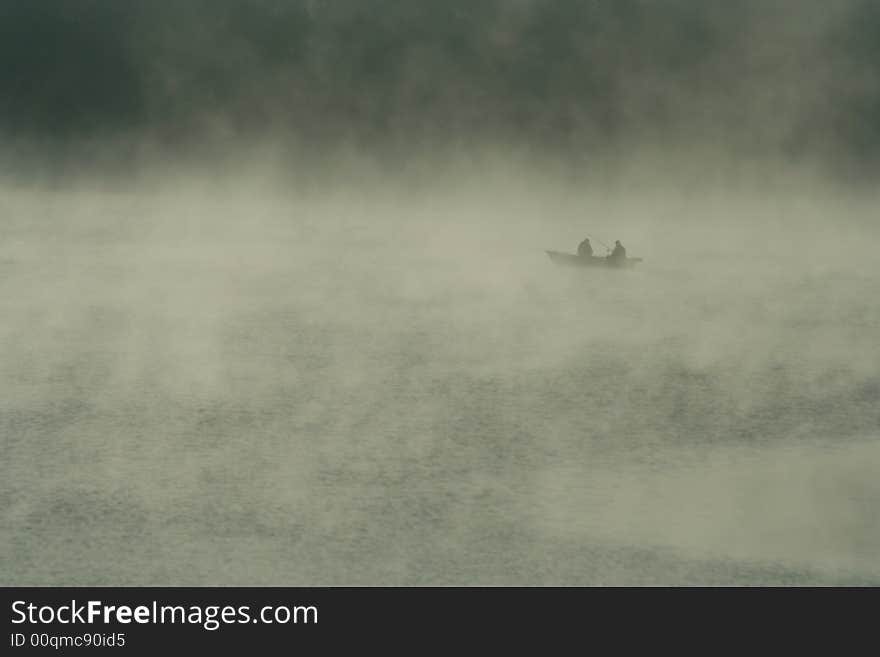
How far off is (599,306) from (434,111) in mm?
39317

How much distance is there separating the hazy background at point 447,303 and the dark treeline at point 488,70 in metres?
0.19

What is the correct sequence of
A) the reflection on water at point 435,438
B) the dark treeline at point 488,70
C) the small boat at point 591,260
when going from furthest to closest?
the dark treeline at point 488,70, the small boat at point 591,260, the reflection on water at point 435,438

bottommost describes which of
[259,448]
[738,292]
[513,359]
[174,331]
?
[259,448]

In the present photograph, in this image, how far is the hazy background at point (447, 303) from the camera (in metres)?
13.8

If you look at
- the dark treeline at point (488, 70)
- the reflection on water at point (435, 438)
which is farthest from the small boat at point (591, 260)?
the dark treeline at point (488, 70)

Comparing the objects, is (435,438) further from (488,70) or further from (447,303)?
(488,70)

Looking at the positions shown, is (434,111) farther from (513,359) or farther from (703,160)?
(513,359)

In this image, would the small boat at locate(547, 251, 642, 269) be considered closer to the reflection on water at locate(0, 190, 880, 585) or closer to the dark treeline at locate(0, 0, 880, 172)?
the reflection on water at locate(0, 190, 880, 585)

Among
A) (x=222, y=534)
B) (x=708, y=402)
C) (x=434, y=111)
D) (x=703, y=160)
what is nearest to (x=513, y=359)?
(x=708, y=402)

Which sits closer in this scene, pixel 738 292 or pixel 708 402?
pixel 708 402

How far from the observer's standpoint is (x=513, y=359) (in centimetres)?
2452

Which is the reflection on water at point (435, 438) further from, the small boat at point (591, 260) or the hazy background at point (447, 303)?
the small boat at point (591, 260)

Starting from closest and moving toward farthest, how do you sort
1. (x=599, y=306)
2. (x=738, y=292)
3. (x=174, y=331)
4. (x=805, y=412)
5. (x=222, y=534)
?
(x=222, y=534) → (x=805, y=412) → (x=174, y=331) → (x=599, y=306) → (x=738, y=292)

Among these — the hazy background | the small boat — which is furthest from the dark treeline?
the small boat
